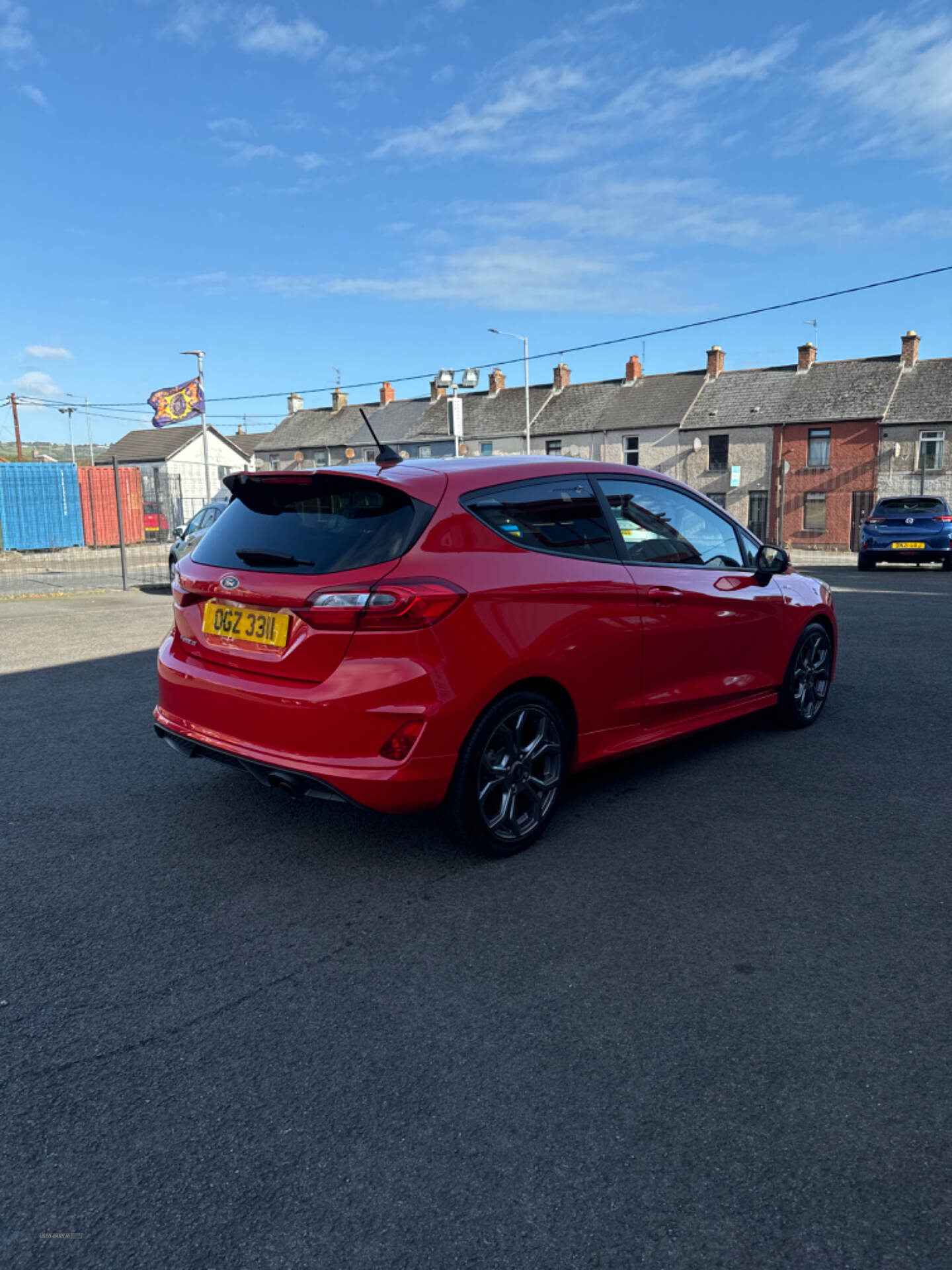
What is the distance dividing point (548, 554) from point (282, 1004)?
2.10 metres

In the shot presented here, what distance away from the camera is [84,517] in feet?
90.1

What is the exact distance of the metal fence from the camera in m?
22.4

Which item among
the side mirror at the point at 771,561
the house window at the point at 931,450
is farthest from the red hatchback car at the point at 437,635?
the house window at the point at 931,450

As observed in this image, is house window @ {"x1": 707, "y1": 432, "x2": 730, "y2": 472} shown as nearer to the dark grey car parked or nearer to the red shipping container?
the red shipping container

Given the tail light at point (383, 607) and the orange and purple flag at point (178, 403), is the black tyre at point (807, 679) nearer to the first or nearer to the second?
the tail light at point (383, 607)

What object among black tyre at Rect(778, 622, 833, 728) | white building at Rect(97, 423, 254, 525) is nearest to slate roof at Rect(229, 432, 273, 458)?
white building at Rect(97, 423, 254, 525)

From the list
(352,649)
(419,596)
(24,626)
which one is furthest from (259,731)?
(24,626)

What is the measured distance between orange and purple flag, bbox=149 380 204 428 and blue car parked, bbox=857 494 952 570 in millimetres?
23518

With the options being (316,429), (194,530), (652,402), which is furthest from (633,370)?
(194,530)

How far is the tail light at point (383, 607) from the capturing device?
3.38 m

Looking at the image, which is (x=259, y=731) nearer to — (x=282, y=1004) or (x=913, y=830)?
(x=282, y=1004)

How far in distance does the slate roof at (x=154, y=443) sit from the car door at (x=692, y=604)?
6508cm

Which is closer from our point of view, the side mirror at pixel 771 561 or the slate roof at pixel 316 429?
the side mirror at pixel 771 561

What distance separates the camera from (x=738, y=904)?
11.1ft
